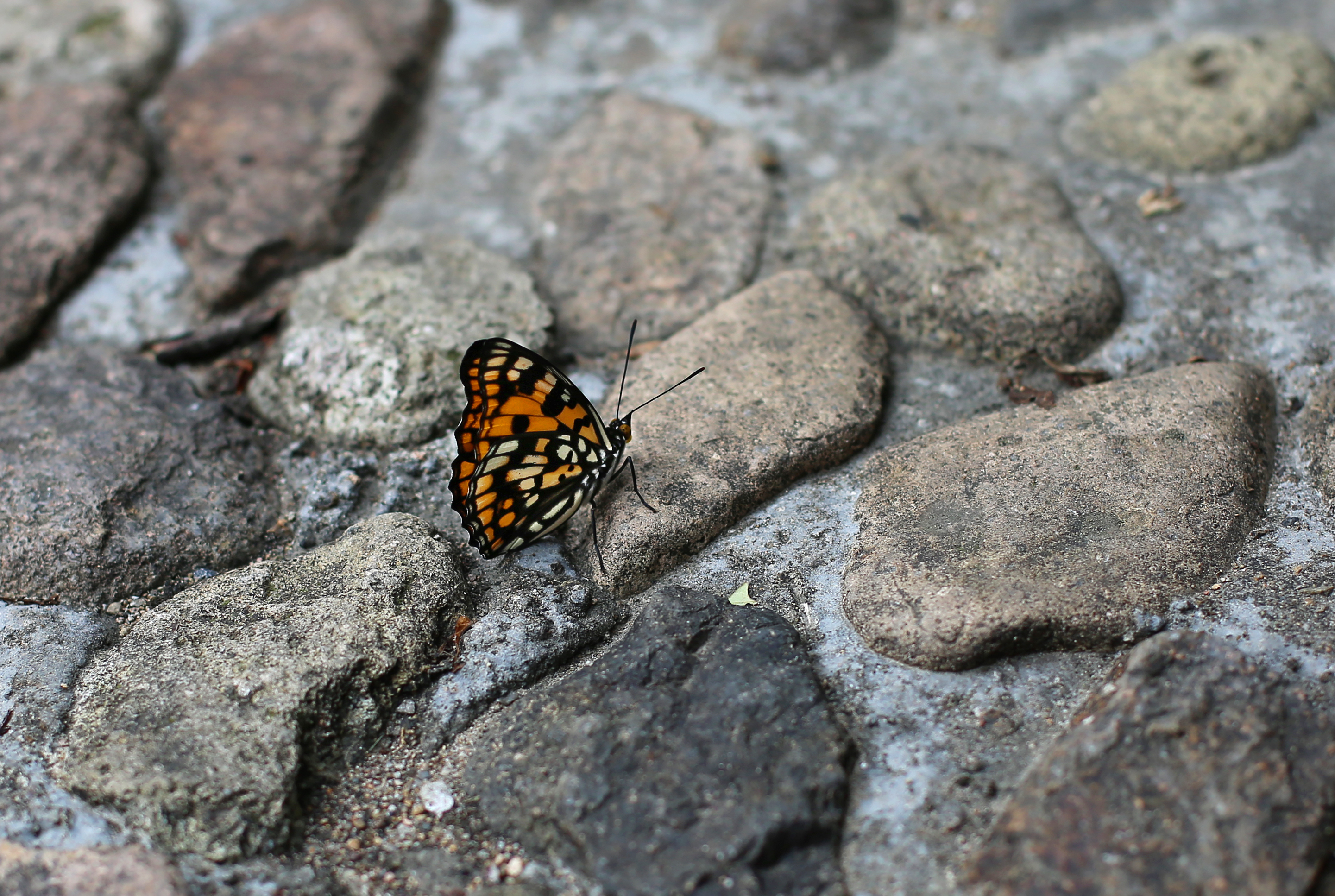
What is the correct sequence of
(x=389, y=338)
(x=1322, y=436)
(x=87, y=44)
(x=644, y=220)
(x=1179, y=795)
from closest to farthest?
(x=1179, y=795) < (x=1322, y=436) < (x=389, y=338) < (x=644, y=220) < (x=87, y=44)

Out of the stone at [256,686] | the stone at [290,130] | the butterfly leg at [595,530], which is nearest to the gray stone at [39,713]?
the stone at [256,686]

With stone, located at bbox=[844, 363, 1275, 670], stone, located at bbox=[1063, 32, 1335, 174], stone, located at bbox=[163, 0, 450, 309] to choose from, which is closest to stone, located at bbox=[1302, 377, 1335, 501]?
stone, located at bbox=[844, 363, 1275, 670]

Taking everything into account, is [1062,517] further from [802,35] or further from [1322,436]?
[802,35]

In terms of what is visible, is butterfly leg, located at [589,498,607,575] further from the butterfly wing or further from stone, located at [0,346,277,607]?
stone, located at [0,346,277,607]

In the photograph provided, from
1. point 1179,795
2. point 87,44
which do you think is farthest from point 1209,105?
point 87,44

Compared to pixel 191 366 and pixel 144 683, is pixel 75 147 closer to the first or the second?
pixel 191 366

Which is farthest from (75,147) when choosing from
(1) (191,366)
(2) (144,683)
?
(2) (144,683)
